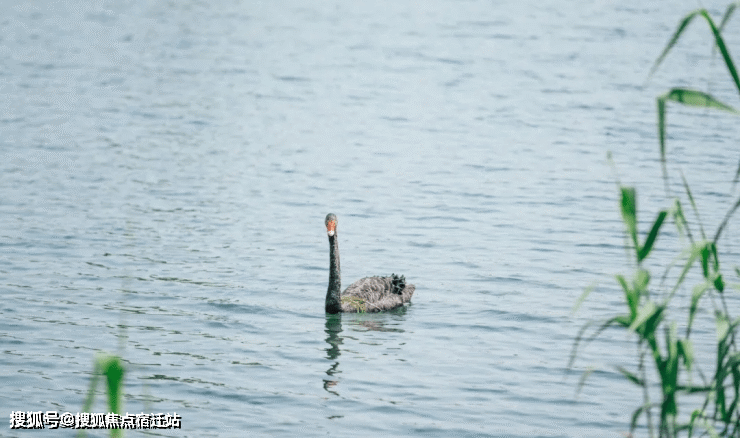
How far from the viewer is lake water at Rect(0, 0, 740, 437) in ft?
30.9

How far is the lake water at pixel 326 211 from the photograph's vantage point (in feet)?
30.9

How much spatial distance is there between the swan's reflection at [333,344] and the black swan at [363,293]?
13 cm

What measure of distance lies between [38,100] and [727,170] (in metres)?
14.0

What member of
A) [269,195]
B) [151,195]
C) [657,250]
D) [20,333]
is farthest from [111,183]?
[657,250]

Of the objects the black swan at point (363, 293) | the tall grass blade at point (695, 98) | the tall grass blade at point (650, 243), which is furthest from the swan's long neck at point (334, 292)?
the tall grass blade at point (695, 98)

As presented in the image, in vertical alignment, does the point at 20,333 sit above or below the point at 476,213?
below

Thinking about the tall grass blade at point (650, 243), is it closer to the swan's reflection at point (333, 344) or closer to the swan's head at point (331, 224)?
the swan's reflection at point (333, 344)

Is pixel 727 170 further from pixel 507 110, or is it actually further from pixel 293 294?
pixel 293 294

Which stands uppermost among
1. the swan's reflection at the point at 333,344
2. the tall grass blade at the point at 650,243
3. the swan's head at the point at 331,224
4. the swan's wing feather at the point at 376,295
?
the swan's head at the point at 331,224

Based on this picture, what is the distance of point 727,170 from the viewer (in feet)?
62.5

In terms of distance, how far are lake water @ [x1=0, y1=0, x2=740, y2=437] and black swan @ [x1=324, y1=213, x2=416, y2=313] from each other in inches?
6.5

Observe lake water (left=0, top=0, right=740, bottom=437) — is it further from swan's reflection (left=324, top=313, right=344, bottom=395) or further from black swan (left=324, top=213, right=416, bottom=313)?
black swan (left=324, top=213, right=416, bottom=313)

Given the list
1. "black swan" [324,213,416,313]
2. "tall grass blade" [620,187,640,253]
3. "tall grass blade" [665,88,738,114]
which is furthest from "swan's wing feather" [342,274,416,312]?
"tall grass blade" [665,88,738,114]

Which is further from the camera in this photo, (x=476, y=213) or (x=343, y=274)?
(x=476, y=213)
